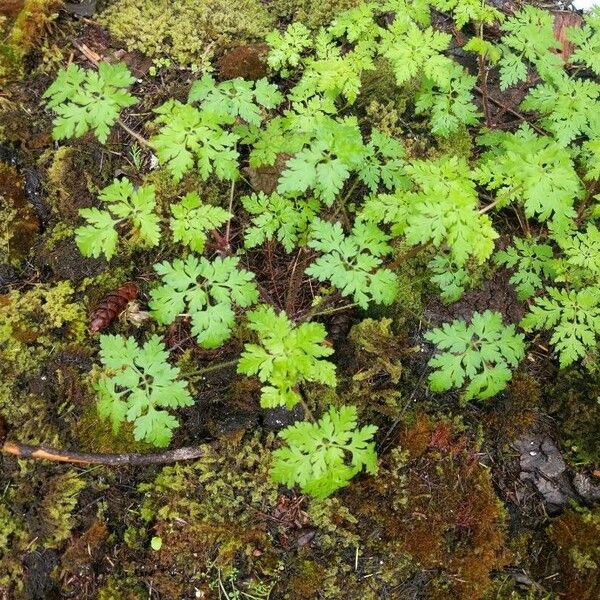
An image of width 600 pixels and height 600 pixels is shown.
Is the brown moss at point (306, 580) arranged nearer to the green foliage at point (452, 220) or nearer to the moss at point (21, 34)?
the green foliage at point (452, 220)

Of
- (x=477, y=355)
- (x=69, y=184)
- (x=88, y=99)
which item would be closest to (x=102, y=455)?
(x=69, y=184)

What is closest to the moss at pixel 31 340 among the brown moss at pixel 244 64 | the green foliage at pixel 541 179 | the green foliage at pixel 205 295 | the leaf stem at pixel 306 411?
the green foliage at pixel 205 295

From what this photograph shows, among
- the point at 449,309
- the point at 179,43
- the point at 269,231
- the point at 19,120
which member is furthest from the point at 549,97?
the point at 19,120

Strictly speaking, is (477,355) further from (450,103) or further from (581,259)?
(450,103)

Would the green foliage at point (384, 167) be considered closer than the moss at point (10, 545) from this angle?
No

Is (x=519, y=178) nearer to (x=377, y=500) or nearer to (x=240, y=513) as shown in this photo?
(x=377, y=500)

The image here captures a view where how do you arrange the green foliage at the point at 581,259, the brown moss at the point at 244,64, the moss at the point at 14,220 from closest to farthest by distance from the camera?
the green foliage at the point at 581,259, the moss at the point at 14,220, the brown moss at the point at 244,64

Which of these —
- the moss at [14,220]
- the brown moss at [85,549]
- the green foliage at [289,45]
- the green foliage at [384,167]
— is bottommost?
the brown moss at [85,549]
